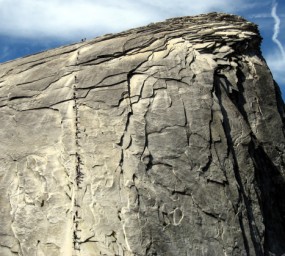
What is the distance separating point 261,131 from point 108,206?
7.24ft

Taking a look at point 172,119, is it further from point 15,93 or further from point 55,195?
point 15,93

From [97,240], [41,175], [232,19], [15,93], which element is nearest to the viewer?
[97,240]

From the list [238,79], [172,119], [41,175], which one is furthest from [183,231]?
[238,79]

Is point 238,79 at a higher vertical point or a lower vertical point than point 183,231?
higher

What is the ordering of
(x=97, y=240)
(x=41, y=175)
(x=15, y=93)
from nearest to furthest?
(x=97, y=240) → (x=41, y=175) → (x=15, y=93)

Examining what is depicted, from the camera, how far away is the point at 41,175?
596 centimetres

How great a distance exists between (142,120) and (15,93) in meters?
1.67

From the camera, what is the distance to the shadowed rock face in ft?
18.4

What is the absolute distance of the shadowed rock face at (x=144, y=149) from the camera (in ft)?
18.4

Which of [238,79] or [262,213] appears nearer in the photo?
[262,213]

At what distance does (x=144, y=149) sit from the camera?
19.1ft

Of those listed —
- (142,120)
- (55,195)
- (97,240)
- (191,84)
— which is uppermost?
(191,84)

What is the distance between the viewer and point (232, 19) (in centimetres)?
743

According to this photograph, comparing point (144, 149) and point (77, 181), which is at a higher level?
point (144, 149)
